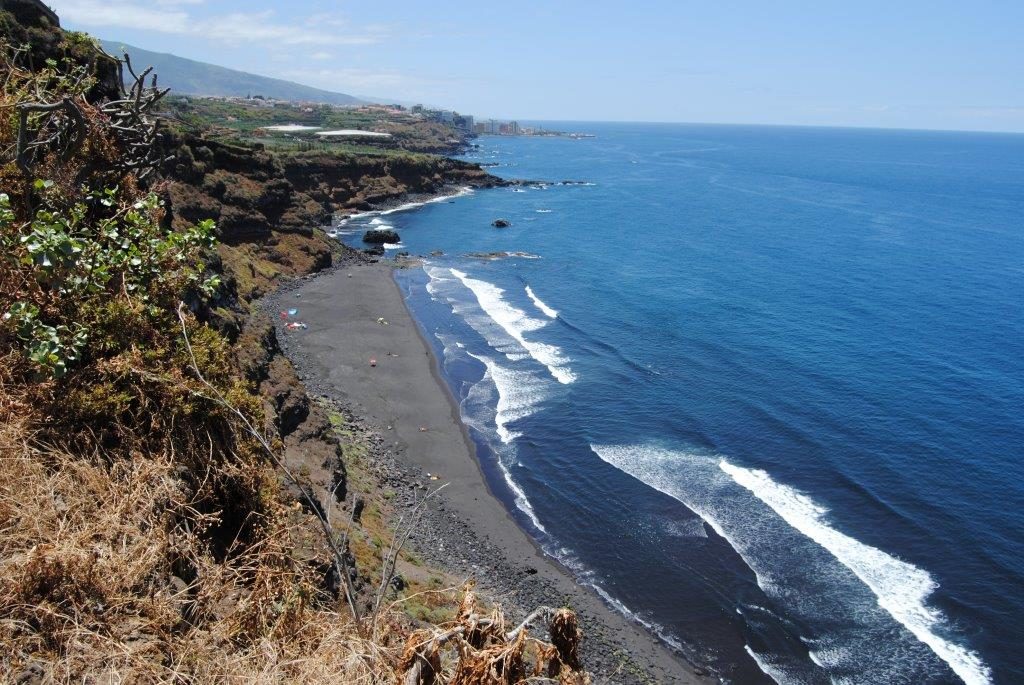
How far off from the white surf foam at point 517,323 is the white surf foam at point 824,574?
11.7m

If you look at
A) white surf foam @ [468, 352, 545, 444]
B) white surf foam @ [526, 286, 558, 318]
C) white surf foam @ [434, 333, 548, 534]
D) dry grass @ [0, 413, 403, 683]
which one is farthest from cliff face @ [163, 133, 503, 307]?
dry grass @ [0, 413, 403, 683]

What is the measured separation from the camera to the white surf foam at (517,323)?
1693 inches

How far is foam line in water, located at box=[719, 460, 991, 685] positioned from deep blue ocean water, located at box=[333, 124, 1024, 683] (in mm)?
84

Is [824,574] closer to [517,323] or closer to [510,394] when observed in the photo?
[510,394]

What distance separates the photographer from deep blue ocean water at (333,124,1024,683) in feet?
73.6

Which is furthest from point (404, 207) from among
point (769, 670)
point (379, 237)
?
point (769, 670)

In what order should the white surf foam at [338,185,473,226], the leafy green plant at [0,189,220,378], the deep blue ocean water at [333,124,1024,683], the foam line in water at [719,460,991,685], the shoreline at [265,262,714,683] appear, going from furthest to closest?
1. the white surf foam at [338,185,473,226]
2. the deep blue ocean water at [333,124,1024,683]
3. the shoreline at [265,262,714,683]
4. the foam line in water at [719,460,991,685]
5. the leafy green plant at [0,189,220,378]

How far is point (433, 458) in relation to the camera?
105 ft

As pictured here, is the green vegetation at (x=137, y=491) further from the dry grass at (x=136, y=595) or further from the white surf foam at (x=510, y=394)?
the white surf foam at (x=510, y=394)

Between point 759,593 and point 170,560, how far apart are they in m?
21.6

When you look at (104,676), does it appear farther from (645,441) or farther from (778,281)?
(778,281)

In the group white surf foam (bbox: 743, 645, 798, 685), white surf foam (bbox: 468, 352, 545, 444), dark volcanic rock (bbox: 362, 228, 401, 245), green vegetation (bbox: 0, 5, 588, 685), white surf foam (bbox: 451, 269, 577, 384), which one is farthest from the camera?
dark volcanic rock (bbox: 362, 228, 401, 245)

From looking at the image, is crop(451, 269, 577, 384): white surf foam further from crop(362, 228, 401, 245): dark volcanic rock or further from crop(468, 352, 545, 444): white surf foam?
crop(362, 228, 401, 245): dark volcanic rock

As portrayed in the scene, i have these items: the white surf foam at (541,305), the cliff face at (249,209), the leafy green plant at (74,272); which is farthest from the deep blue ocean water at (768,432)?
the leafy green plant at (74,272)
